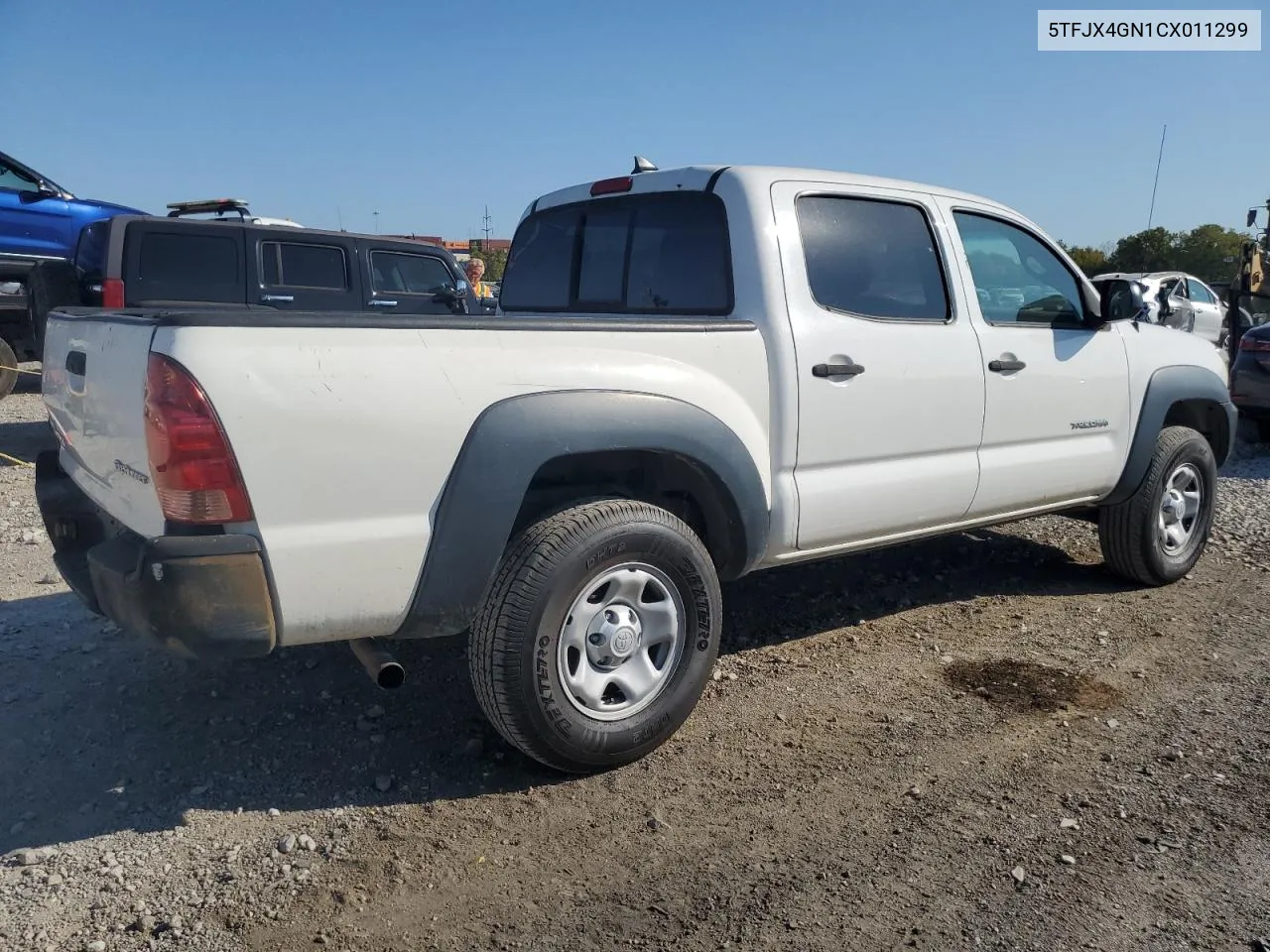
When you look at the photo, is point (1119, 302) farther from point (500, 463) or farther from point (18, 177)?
point (18, 177)

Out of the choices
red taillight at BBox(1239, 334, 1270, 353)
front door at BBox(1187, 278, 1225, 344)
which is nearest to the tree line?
front door at BBox(1187, 278, 1225, 344)

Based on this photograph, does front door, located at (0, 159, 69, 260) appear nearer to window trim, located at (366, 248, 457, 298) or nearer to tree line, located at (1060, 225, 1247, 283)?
window trim, located at (366, 248, 457, 298)

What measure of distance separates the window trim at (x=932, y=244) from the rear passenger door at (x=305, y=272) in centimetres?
575

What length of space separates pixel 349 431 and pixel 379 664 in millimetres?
682

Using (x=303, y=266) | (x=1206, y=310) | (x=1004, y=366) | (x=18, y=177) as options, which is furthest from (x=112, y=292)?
(x=1206, y=310)

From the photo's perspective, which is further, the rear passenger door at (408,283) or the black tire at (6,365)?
the black tire at (6,365)

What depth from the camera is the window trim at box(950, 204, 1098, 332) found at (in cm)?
420

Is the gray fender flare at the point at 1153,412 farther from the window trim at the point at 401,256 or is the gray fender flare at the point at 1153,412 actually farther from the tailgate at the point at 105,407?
the window trim at the point at 401,256

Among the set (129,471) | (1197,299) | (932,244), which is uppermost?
(932,244)

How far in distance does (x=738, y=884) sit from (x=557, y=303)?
2661 mm

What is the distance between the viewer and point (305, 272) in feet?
28.4

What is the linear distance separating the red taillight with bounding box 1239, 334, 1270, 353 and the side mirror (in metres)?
5.53

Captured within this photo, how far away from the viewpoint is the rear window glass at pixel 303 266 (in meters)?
8.37

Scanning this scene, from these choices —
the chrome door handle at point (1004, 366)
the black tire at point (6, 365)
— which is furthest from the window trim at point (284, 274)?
the chrome door handle at point (1004, 366)
